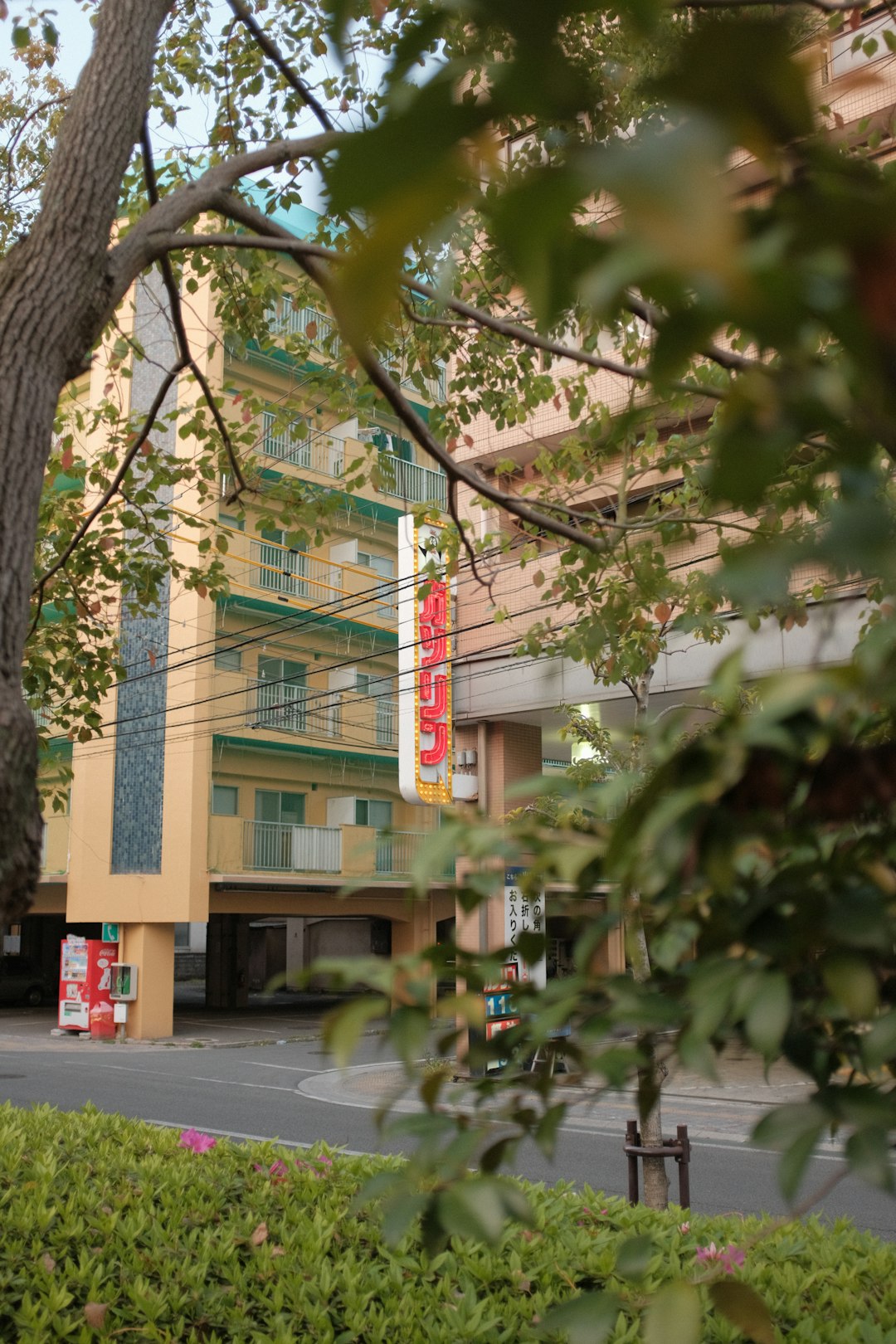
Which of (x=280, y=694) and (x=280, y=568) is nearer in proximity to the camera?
(x=280, y=568)

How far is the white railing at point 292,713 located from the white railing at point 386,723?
1276 mm

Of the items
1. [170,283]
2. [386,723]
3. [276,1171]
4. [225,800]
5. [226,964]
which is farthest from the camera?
[226,964]

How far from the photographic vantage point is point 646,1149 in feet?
21.4

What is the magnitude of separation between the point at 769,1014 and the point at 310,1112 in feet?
47.9

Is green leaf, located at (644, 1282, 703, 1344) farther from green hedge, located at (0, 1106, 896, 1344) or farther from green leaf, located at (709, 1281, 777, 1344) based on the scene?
green hedge, located at (0, 1106, 896, 1344)

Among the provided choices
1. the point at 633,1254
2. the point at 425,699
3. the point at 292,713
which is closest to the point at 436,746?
the point at 425,699

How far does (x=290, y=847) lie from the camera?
26047 mm

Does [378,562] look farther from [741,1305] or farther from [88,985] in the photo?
[741,1305]

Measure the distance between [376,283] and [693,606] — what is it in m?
5.37

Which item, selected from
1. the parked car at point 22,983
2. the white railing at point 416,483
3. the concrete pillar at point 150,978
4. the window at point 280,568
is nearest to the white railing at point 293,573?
the window at point 280,568

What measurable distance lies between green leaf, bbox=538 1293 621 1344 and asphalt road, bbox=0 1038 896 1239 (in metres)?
6.25

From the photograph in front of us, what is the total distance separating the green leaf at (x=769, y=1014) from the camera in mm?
821

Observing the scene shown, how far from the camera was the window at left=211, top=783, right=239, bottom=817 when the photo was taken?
2544 cm

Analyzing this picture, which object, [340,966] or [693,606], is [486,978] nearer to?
[340,966]
